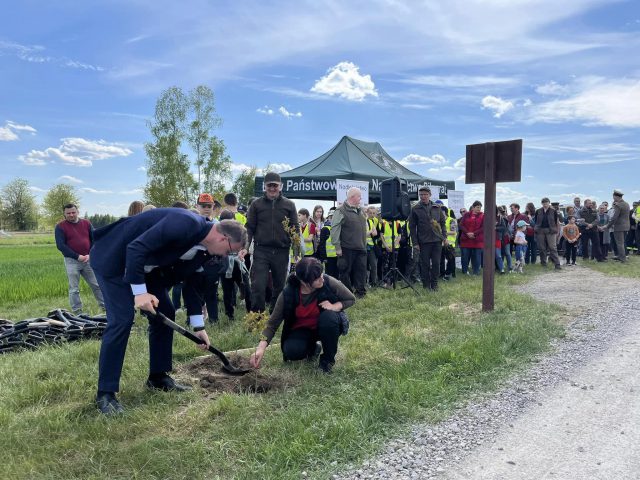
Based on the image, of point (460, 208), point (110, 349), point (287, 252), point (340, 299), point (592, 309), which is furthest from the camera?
point (460, 208)

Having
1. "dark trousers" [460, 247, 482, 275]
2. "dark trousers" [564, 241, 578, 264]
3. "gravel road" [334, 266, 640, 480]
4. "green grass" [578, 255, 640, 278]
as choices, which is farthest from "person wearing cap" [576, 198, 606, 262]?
"gravel road" [334, 266, 640, 480]

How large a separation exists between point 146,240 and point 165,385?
57.4 inches

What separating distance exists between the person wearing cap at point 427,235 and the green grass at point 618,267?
5.45 metres

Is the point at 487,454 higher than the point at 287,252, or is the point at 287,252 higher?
the point at 287,252

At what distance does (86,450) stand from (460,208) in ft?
42.9

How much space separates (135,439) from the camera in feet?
10.6

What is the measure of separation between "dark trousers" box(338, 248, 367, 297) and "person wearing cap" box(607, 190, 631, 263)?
9.73 metres

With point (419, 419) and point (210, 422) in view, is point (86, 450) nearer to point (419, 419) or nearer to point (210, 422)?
point (210, 422)

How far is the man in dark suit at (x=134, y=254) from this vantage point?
11.5 ft

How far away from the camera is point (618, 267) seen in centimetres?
1338

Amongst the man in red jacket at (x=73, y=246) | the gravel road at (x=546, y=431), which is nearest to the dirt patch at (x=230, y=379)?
the gravel road at (x=546, y=431)

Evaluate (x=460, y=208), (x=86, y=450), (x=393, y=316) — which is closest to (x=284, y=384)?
(x=86, y=450)

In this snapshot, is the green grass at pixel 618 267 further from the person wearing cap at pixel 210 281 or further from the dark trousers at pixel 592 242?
the person wearing cap at pixel 210 281

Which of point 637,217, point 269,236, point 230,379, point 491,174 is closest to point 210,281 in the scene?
point 269,236
